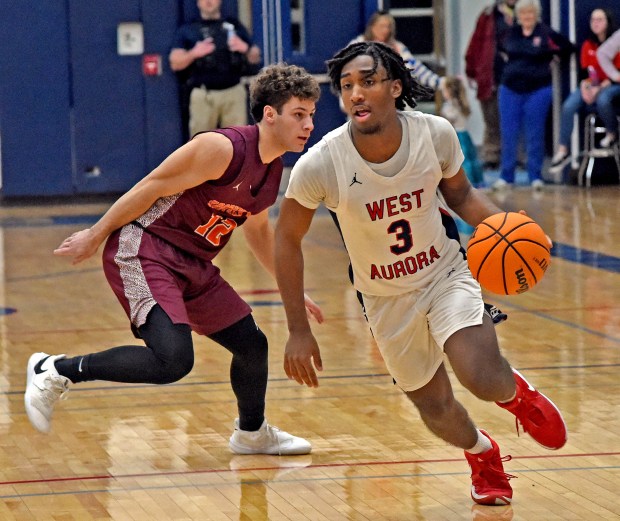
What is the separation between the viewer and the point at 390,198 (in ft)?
14.8

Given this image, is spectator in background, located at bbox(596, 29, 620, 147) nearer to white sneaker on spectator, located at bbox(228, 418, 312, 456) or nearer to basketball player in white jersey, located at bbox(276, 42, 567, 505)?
white sneaker on spectator, located at bbox(228, 418, 312, 456)

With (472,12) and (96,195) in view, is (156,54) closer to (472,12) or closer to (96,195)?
(96,195)

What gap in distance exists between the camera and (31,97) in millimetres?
14656

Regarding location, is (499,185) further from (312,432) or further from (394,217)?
(394,217)

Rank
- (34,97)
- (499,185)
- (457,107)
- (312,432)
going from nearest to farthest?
(312,432) → (457,107) → (499,185) → (34,97)

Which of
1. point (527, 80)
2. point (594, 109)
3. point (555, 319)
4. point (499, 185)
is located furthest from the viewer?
point (594, 109)

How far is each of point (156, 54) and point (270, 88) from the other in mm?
9978

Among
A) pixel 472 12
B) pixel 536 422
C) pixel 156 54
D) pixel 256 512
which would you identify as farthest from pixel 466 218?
pixel 472 12

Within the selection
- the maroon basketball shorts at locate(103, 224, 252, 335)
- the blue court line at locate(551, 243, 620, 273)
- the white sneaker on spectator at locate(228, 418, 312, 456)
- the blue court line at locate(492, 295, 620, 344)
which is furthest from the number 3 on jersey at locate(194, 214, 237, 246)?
the blue court line at locate(551, 243, 620, 273)

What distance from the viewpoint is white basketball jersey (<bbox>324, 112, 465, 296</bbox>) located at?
4.49 m

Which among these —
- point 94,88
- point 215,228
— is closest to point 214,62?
point 94,88

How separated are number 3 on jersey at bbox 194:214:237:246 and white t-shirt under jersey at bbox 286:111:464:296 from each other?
0.68 m

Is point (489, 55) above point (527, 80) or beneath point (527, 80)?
above

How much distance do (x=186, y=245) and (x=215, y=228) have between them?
0.13 metres
